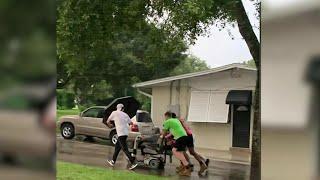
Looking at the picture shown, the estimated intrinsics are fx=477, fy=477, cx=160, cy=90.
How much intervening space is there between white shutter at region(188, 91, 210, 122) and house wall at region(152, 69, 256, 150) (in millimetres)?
266

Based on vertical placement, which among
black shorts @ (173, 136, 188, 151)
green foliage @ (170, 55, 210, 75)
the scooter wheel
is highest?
green foliage @ (170, 55, 210, 75)

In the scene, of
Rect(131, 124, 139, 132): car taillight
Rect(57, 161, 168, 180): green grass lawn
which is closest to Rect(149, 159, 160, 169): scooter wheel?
Rect(57, 161, 168, 180): green grass lawn

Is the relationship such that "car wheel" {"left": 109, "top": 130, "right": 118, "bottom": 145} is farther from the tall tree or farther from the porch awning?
the tall tree

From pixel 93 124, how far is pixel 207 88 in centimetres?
412

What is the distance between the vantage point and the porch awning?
1488cm

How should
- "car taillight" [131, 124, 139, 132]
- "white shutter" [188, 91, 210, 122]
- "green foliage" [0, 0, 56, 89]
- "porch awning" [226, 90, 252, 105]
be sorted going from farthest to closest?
"white shutter" [188, 91, 210, 122] < "porch awning" [226, 90, 252, 105] < "car taillight" [131, 124, 139, 132] < "green foliage" [0, 0, 56, 89]

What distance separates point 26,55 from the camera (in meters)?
1.21

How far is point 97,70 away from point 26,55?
22.5 meters

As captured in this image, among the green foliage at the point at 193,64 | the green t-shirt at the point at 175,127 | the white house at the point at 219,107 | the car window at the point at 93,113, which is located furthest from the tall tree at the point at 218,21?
the green foliage at the point at 193,64

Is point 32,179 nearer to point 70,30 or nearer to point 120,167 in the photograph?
point 70,30

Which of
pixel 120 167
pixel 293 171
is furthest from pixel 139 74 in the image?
pixel 293 171

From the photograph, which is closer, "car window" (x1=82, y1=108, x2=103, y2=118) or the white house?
the white house

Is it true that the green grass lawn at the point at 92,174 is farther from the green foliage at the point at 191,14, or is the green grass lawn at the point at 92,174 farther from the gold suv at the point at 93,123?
the gold suv at the point at 93,123

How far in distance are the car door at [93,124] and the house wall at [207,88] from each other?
2.31m
